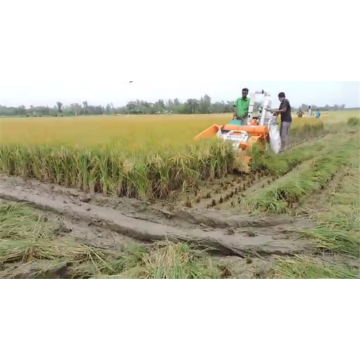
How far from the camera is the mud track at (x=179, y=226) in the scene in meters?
1.55

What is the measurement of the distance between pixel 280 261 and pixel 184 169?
2.27 ft

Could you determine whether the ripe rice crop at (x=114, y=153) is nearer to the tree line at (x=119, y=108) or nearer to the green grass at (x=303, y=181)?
the tree line at (x=119, y=108)

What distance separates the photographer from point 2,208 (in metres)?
1.76

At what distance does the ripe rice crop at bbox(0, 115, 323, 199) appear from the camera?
1.70 m

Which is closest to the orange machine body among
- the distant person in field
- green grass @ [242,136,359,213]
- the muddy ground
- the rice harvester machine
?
the rice harvester machine

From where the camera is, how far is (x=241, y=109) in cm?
201

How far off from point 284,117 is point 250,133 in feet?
0.81

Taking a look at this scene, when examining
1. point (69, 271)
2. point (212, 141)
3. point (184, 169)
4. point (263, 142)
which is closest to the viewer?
point (69, 271)

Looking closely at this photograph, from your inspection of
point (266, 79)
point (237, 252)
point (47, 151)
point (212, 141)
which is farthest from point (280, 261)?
point (47, 151)

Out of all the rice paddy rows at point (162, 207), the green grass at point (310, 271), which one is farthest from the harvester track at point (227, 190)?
the green grass at point (310, 271)

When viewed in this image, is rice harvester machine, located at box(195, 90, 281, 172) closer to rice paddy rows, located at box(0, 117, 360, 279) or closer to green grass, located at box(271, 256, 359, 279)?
rice paddy rows, located at box(0, 117, 360, 279)

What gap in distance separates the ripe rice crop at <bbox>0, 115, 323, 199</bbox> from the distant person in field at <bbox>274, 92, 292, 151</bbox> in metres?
0.46

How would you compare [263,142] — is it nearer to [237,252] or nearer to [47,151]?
[237,252]

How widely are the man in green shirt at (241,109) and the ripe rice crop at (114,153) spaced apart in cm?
26
